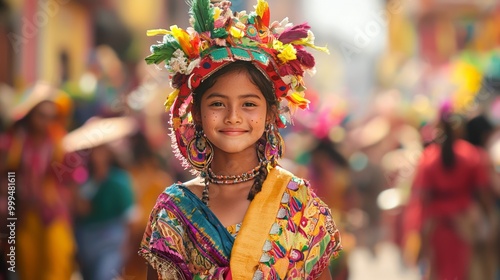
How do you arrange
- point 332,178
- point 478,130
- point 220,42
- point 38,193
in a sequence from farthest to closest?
point 478,130
point 332,178
point 38,193
point 220,42

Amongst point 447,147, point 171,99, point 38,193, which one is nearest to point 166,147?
point 38,193

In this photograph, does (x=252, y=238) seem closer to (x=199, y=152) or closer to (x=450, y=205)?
(x=199, y=152)

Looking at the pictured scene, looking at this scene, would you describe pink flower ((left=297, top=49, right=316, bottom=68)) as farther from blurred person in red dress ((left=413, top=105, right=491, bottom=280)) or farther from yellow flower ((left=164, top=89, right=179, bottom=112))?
blurred person in red dress ((left=413, top=105, right=491, bottom=280))

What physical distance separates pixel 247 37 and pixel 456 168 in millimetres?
5323

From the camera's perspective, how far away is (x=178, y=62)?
5215 millimetres

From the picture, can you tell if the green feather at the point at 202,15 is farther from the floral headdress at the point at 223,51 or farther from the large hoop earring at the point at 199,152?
the large hoop earring at the point at 199,152

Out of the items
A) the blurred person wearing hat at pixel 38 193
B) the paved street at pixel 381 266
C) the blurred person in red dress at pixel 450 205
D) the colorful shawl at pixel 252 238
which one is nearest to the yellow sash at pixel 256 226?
the colorful shawl at pixel 252 238

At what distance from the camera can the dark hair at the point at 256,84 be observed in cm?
514

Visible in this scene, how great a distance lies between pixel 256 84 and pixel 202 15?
1.15 ft

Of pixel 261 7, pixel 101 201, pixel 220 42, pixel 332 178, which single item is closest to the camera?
pixel 220 42

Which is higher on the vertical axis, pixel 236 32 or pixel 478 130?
pixel 236 32

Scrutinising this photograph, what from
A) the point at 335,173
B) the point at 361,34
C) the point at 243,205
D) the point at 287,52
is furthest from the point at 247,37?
the point at 361,34

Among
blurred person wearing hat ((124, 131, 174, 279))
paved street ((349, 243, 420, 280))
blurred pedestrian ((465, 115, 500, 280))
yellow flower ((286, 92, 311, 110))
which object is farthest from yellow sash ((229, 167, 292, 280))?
paved street ((349, 243, 420, 280))

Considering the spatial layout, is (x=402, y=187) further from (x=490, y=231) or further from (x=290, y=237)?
(x=290, y=237)
